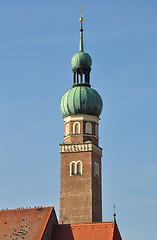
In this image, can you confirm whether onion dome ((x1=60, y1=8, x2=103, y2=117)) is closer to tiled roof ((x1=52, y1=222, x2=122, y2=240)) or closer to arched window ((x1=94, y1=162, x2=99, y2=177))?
arched window ((x1=94, y1=162, x2=99, y2=177))

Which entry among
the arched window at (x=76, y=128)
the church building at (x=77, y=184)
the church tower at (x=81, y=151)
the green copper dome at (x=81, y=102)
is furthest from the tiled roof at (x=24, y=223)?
the green copper dome at (x=81, y=102)

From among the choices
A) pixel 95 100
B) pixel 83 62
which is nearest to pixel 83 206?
pixel 95 100

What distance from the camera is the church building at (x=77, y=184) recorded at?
59469mm

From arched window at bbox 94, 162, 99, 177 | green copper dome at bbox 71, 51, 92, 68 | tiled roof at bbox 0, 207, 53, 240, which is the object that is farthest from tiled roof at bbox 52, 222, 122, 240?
green copper dome at bbox 71, 51, 92, 68

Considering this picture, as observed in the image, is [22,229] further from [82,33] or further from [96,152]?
[82,33]

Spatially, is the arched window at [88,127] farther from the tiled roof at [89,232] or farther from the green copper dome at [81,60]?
the tiled roof at [89,232]

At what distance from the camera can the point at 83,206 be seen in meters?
67.8

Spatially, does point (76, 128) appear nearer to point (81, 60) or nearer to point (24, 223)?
point (81, 60)

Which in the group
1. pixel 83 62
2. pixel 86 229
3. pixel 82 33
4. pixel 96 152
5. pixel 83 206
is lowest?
pixel 86 229

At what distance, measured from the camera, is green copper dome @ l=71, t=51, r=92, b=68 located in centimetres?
7388

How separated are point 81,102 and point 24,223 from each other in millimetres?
17448

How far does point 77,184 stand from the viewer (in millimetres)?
69062

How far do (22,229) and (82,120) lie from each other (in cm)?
1675

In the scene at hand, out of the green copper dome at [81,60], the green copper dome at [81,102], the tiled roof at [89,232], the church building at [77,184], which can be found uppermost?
the green copper dome at [81,60]
